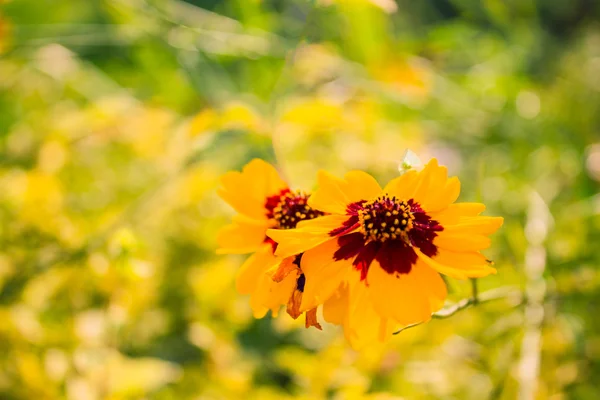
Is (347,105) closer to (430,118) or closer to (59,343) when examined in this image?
(430,118)

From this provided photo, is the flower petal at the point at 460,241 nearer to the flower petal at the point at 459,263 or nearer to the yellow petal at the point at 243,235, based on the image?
the flower petal at the point at 459,263

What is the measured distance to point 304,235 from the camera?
1.13 ft

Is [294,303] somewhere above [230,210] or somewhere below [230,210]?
below

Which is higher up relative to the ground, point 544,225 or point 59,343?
A: point 544,225

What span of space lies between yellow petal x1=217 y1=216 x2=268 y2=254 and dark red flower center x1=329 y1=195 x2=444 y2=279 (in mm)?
73

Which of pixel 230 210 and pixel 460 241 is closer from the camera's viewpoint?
pixel 460 241

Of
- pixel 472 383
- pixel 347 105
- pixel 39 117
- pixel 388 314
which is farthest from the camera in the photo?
pixel 347 105

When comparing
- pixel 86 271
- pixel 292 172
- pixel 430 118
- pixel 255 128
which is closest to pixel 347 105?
pixel 430 118

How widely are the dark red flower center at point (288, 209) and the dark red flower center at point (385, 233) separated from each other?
49mm

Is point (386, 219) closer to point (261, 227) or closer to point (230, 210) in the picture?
point (261, 227)

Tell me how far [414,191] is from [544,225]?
41 cm

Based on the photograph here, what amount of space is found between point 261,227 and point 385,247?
0.10m

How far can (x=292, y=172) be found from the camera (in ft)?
3.01

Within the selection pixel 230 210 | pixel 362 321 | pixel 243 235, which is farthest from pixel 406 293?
pixel 230 210
